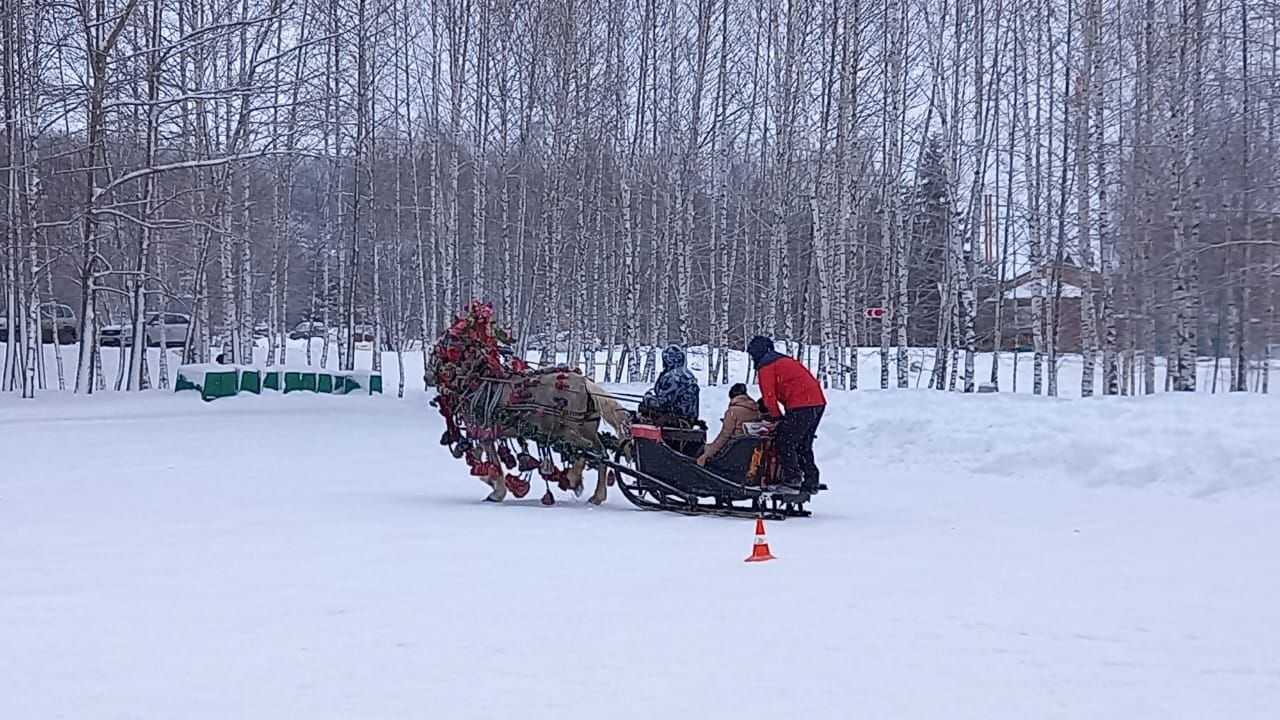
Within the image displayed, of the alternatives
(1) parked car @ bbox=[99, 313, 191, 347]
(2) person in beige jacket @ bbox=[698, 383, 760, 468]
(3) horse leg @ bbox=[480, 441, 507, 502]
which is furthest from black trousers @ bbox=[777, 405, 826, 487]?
(1) parked car @ bbox=[99, 313, 191, 347]

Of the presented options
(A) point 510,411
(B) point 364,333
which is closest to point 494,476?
(A) point 510,411

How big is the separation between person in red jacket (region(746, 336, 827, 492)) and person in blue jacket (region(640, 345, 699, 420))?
1.17 m

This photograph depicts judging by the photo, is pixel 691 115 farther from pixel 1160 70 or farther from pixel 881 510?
pixel 881 510

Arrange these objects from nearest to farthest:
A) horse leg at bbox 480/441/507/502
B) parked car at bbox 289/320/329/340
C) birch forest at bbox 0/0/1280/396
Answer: horse leg at bbox 480/441/507/502, birch forest at bbox 0/0/1280/396, parked car at bbox 289/320/329/340

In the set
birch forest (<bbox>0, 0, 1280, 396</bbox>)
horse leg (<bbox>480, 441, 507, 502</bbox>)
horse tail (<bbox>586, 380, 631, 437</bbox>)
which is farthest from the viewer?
birch forest (<bbox>0, 0, 1280, 396</bbox>)

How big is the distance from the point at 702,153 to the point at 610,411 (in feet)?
75.3

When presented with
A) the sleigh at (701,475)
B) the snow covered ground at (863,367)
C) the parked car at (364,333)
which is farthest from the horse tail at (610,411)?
the parked car at (364,333)

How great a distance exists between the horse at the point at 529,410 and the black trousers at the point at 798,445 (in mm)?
1958

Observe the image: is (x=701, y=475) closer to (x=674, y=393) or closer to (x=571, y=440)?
(x=674, y=393)

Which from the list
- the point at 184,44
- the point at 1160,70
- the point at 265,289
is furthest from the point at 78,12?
the point at 265,289

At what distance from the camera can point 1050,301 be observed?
29.0 meters

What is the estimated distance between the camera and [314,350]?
59719 mm

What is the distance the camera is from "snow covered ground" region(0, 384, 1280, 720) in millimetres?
5211

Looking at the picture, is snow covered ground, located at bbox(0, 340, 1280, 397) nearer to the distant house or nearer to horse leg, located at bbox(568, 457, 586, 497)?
the distant house
